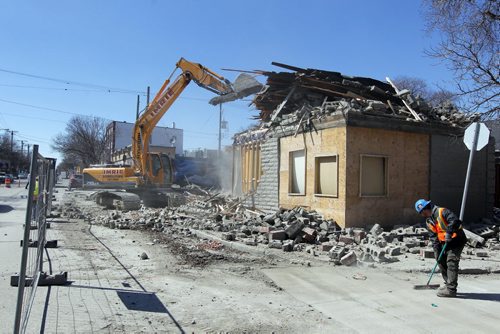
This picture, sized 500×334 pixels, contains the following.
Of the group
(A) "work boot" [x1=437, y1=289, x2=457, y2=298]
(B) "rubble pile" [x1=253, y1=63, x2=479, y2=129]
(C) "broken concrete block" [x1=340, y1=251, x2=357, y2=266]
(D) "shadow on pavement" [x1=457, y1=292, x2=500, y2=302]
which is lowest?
(D) "shadow on pavement" [x1=457, y1=292, x2=500, y2=302]

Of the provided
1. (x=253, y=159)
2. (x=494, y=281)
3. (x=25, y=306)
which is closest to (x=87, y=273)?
Result: (x=25, y=306)

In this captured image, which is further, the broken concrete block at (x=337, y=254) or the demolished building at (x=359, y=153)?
the demolished building at (x=359, y=153)

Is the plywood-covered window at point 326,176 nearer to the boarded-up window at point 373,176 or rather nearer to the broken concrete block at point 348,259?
the boarded-up window at point 373,176

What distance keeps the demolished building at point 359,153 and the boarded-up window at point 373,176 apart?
0.03 metres

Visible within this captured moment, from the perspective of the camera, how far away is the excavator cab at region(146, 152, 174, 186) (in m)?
22.9

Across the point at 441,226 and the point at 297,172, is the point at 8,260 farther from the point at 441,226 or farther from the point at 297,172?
the point at 297,172

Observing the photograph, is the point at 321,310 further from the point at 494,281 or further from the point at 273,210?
the point at 273,210

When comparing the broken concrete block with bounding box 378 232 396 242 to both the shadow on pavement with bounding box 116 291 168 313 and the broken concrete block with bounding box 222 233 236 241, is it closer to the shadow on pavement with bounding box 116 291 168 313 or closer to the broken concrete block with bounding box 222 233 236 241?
the broken concrete block with bounding box 222 233 236 241

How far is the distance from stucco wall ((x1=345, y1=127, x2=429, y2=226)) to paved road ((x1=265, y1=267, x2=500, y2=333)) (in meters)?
4.43

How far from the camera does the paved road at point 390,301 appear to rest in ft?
17.8

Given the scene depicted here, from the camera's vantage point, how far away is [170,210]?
18844 mm

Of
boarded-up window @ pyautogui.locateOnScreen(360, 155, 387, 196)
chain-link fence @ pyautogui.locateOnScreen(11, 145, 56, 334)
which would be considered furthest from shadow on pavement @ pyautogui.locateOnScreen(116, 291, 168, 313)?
boarded-up window @ pyautogui.locateOnScreen(360, 155, 387, 196)

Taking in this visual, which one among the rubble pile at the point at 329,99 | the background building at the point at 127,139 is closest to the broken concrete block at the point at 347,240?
the rubble pile at the point at 329,99

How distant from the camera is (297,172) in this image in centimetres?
1488
